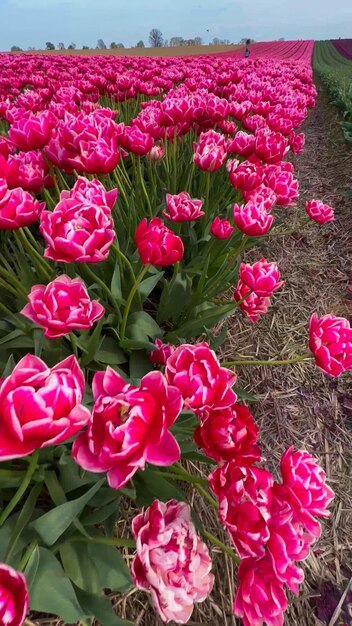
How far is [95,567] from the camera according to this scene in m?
1.17

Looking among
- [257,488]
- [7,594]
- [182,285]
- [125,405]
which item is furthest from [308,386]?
[7,594]

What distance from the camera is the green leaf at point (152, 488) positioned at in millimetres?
1263

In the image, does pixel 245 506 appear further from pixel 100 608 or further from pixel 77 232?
Answer: pixel 77 232

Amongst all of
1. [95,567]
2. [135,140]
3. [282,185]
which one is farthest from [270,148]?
[95,567]

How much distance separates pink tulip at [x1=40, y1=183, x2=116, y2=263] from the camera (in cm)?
111

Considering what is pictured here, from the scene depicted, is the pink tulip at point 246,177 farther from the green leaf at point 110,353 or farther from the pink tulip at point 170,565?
the pink tulip at point 170,565

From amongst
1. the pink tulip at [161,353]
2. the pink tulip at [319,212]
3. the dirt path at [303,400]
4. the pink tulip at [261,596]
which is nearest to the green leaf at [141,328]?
the pink tulip at [161,353]

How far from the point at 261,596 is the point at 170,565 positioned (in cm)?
21

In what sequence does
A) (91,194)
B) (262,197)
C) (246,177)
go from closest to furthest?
(91,194) < (262,197) < (246,177)

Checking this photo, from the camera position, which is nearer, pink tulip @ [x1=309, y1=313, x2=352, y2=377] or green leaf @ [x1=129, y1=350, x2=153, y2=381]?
pink tulip @ [x1=309, y1=313, x2=352, y2=377]

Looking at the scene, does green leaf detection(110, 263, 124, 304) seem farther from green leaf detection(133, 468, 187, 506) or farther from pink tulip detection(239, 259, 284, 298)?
green leaf detection(133, 468, 187, 506)

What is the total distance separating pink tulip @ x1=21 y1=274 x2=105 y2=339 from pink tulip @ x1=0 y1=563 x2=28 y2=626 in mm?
520

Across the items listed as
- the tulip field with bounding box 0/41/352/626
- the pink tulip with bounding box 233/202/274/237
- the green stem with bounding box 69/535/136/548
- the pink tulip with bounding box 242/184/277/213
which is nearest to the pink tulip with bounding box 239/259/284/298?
the tulip field with bounding box 0/41/352/626

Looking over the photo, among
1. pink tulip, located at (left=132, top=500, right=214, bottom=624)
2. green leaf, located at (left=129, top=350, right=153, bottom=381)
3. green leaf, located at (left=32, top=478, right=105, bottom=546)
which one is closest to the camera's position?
pink tulip, located at (left=132, top=500, right=214, bottom=624)
